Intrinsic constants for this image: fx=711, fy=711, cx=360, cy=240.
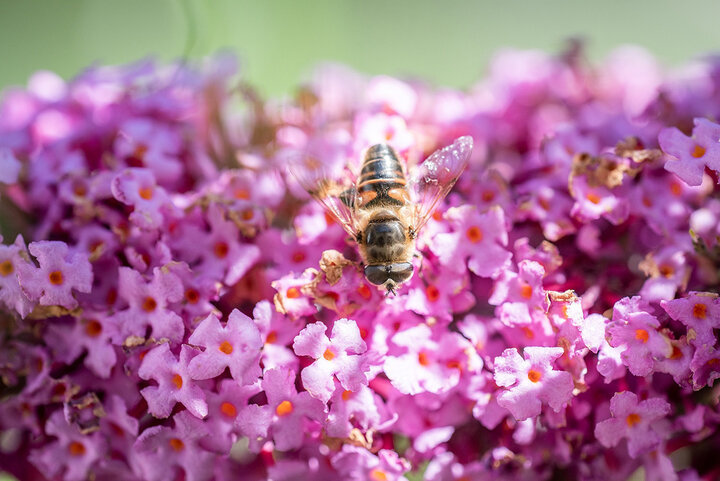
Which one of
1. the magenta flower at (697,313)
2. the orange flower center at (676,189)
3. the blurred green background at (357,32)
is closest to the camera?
the magenta flower at (697,313)

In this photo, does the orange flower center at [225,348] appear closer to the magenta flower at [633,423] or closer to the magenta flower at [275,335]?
the magenta flower at [275,335]

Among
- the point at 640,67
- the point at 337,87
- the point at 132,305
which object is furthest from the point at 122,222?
the point at 640,67

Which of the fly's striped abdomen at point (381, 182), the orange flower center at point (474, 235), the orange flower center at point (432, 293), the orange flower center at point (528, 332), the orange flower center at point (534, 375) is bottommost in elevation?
the orange flower center at point (534, 375)

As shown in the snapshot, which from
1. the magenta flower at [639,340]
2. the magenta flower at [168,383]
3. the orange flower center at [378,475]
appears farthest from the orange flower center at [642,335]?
the magenta flower at [168,383]

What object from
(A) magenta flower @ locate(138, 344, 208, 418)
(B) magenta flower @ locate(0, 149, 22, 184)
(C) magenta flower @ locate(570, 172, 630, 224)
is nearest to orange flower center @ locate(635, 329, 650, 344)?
(C) magenta flower @ locate(570, 172, 630, 224)

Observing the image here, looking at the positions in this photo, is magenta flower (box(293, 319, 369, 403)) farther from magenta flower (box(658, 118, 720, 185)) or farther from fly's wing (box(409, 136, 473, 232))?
magenta flower (box(658, 118, 720, 185))

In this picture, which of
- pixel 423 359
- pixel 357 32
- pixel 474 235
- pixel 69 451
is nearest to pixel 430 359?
pixel 423 359
